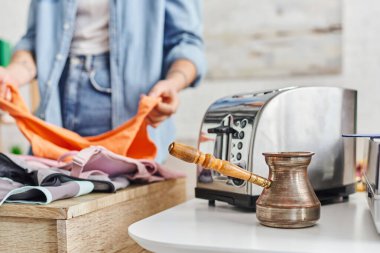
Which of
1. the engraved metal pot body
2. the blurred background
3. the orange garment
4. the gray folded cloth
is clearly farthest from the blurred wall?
the gray folded cloth

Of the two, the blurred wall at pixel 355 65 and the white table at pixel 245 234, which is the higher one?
the blurred wall at pixel 355 65

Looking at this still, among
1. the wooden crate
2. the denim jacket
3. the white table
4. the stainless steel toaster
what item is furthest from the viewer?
the denim jacket

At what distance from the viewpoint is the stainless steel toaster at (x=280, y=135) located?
0.82 m

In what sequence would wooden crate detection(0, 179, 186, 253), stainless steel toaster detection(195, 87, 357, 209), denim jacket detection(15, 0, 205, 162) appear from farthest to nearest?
1. denim jacket detection(15, 0, 205, 162)
2. stainless steel toaster detection(195, 87, 357, 209)
3. wooden crate detection(0, 179, 186, 253)

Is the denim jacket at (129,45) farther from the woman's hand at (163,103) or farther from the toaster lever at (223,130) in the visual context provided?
the toaster lever at (223,130)

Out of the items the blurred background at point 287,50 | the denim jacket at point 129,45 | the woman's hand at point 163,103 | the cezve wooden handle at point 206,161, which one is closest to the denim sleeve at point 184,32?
the denim jacket at point 129,45

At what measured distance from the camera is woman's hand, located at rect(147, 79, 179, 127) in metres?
1.02

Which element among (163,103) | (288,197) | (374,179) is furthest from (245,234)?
(163,103)

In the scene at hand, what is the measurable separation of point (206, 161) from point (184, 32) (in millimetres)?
615

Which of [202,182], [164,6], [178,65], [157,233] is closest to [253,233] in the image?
[157,233]

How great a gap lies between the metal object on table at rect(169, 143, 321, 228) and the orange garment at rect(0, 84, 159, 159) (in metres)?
0.34

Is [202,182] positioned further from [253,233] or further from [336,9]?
[336,9]

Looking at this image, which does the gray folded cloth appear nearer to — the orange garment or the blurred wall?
the orange garment

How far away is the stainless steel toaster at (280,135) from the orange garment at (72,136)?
151 mm
